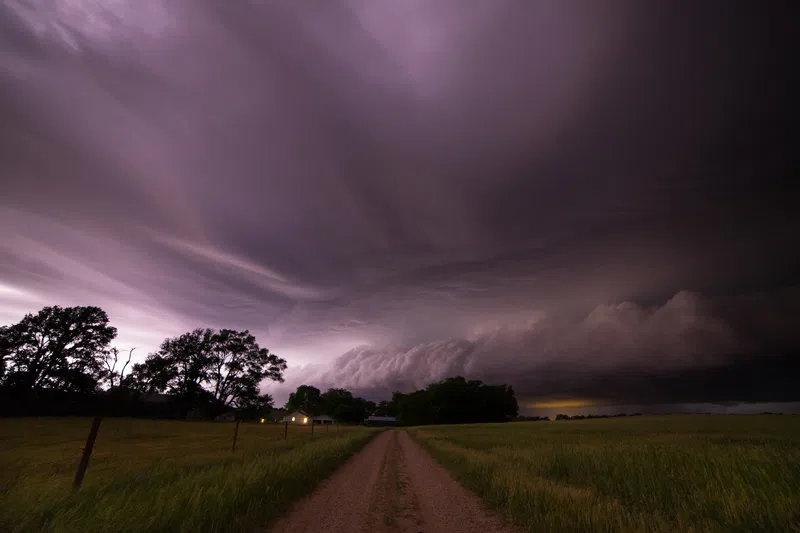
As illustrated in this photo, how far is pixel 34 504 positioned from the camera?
6.02 metres

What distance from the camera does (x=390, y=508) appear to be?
28.6 ft

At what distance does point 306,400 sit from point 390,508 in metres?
177

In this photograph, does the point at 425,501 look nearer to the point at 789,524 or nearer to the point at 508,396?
the point at 789,524

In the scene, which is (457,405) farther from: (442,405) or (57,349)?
(57,349)

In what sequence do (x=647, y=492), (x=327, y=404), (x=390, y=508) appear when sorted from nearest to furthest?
(x=390, y=508) → (x=647, y=492) → (x=327, y=404)

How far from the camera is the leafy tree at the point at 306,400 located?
166 metres

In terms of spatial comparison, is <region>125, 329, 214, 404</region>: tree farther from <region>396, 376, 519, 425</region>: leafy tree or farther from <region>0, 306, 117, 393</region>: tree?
<region>396, 376, 519, 425</region>: leafy tree

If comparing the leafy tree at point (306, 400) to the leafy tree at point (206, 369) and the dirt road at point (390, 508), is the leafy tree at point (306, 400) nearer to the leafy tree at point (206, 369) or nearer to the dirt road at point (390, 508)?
the leafy tree at point (206, 369)

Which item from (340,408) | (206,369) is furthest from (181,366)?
(340,408)

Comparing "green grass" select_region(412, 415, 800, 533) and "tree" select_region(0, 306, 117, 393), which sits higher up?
"tree" select_region(0, 306, 117, 393)

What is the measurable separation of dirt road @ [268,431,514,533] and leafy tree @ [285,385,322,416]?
168039 mm

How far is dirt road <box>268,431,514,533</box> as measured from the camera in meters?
7.10

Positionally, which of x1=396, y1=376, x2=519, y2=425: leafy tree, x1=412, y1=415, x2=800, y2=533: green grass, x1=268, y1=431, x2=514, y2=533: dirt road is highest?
x1=396, y1=376, x2=519, y2=425: leafy tree

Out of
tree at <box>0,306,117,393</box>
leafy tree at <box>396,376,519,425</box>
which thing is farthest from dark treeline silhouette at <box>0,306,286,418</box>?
leafy tree at <box>396,376,519,425</box>
